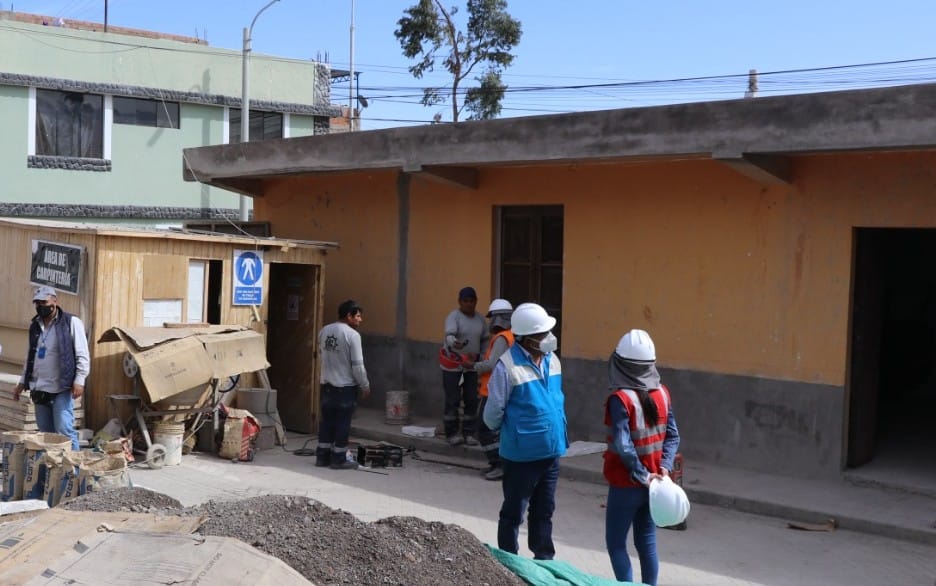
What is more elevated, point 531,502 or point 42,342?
point 42,342

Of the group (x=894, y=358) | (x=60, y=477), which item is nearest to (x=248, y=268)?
(x=60, y=477)

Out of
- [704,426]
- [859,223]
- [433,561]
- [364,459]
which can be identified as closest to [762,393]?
[704,426]

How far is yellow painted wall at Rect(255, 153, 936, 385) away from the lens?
9.71 m

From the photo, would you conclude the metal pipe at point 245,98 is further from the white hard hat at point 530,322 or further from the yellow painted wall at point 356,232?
the white hard hat at point 530,322

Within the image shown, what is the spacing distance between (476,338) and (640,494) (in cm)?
592

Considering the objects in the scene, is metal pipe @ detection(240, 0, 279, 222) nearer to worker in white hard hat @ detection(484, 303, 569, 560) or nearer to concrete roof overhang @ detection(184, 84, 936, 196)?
concrete roof overhang @ detection(184, 84, 936, 196)

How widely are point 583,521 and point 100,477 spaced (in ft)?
13.2

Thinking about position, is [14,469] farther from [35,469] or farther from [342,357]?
[342,357]

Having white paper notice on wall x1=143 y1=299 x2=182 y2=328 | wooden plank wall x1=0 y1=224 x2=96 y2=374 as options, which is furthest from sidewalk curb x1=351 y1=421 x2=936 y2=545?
wooden plank wall x1=0 y1=224 x2=96 y2=374

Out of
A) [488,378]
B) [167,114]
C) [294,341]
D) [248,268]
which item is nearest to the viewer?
[488,378]

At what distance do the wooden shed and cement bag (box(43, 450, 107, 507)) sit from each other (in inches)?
106

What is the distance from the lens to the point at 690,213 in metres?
10.8

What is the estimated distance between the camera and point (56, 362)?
9.34m

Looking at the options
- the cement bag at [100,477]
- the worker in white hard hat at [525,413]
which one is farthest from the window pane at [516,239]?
the worker in white hard hat at [525,413]
